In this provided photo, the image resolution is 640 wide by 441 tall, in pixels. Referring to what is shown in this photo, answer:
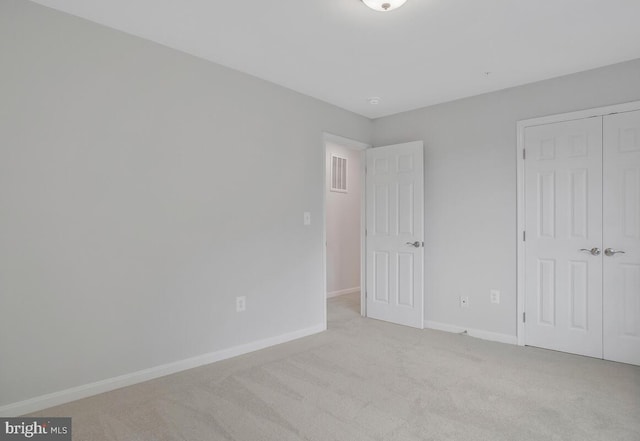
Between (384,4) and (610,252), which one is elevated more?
(384,4)

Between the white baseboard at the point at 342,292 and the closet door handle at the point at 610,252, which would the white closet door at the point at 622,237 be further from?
the white baseboard at the point at 342,292

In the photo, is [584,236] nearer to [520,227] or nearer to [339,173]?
[520,227]

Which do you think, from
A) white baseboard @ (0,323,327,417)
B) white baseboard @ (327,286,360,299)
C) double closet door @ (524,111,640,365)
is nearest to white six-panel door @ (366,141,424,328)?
double closet door @ (524,111,640,365)

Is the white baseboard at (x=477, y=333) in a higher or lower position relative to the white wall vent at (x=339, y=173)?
lower

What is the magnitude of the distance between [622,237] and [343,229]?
3.48 meters

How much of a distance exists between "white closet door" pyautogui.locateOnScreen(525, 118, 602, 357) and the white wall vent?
274 centimetres

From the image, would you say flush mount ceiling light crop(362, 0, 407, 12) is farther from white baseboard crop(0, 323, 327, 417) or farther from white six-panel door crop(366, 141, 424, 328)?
white baseboard crop(0, 323, 327, 417)

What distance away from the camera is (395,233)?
421 cm

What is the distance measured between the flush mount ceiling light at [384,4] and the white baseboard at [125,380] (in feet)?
8.87

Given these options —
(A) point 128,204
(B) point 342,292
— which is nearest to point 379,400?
(A) point 128,204

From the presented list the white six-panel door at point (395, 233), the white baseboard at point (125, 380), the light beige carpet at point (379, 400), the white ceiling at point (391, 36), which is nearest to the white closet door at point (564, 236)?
the light beige carpet at point (379, 400)

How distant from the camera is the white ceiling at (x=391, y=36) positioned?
2238 mm

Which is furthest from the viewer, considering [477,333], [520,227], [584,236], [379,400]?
[477,333]

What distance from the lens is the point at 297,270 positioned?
3.69 metres
